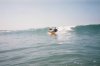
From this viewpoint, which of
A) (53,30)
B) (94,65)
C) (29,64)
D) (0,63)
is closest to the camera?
(94,65)

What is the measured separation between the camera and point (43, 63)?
1384 centimetres

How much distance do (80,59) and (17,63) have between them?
539 cm

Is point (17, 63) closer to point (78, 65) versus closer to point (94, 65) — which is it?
point (78, 65)

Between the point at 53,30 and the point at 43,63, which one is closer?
the point at 43,63

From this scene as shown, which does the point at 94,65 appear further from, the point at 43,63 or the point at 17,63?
the point at 17,63

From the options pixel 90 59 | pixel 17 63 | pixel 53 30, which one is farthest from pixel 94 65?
pixel 53 30

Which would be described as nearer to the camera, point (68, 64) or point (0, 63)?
point (68, 64)

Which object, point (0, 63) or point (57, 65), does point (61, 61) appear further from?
point (0, 63)

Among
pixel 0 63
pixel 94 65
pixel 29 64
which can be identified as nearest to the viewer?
pixel 94 65

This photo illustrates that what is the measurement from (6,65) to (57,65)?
13.9ft

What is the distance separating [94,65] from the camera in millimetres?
12664

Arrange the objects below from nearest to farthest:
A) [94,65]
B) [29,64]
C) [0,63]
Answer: [94,65] → [29,64] → [0,63]

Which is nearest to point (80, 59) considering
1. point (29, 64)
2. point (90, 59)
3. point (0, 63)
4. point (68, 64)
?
point (90, 59)

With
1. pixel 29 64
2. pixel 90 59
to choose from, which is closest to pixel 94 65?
pixel 90 59
